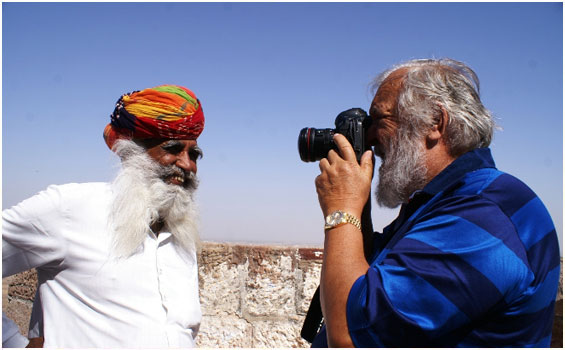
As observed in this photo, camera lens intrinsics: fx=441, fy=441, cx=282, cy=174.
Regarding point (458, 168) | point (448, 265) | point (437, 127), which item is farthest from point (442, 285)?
point (437, 127)

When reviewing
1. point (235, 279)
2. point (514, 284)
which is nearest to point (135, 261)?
point (235, 279)

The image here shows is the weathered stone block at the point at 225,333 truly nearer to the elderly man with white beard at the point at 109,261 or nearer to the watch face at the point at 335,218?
the elderly man with white beard at the point at 109,261

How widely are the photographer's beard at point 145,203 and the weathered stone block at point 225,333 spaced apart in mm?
530

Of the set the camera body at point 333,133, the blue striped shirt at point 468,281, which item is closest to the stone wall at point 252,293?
the camera body at point 333,133

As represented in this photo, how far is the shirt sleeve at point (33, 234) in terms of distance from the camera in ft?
5.52

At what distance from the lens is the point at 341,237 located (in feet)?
4.03

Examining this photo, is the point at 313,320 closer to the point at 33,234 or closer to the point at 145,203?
the point at 145,203

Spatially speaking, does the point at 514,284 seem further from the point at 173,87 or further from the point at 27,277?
the point at 27,277

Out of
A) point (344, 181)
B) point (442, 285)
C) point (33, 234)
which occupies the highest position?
point (344, 181)

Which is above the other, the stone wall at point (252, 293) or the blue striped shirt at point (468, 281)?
the blue striped shirt at point (468, 281)

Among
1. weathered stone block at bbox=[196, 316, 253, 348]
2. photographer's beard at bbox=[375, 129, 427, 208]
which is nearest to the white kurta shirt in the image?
weathered stone block at bbox=[196, 316, 253, 348]

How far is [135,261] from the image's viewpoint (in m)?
1.92

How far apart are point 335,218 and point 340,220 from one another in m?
0.02

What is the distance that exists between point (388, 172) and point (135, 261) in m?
1.14
